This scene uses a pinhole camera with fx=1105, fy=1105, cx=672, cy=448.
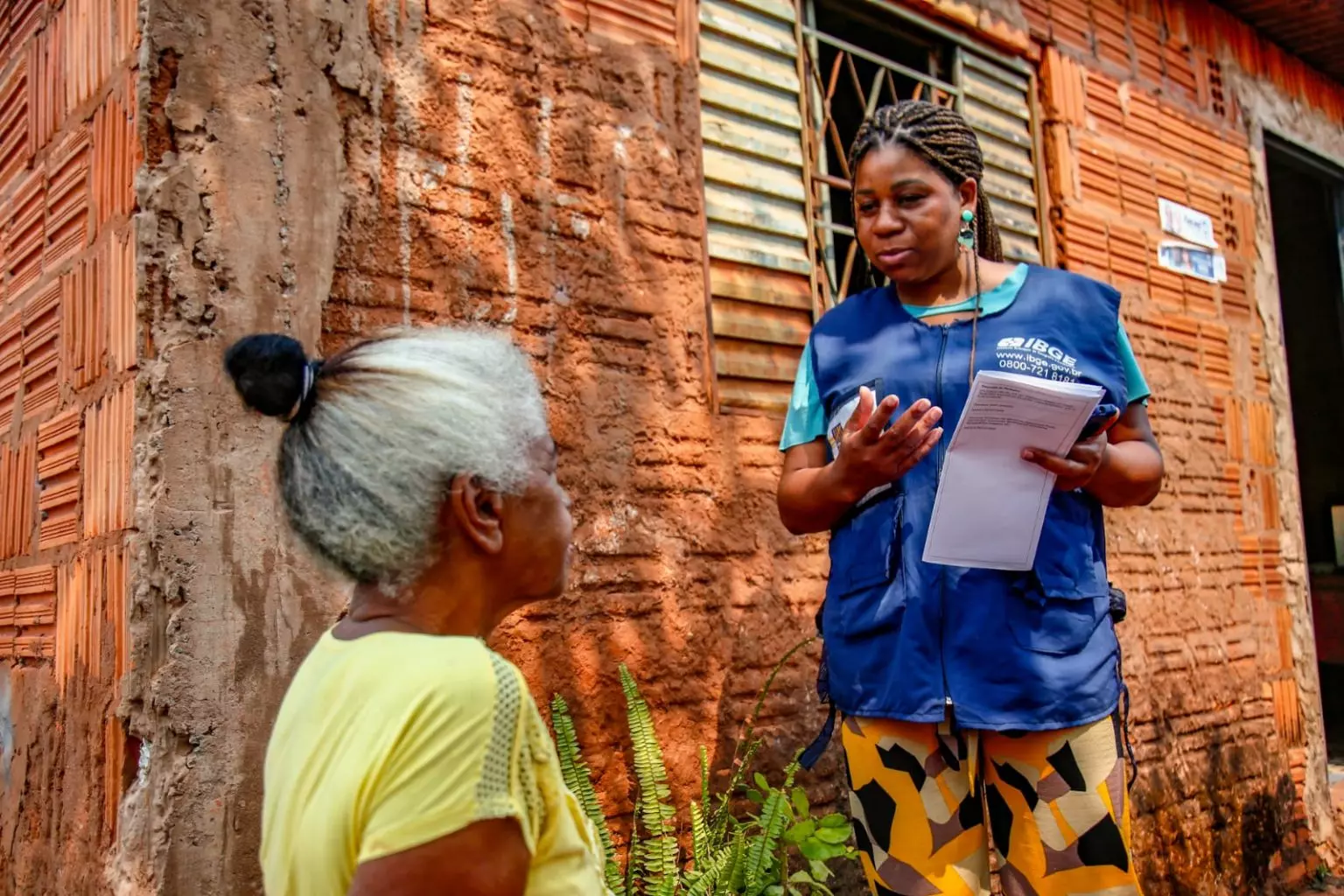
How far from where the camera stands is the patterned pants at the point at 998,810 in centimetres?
187

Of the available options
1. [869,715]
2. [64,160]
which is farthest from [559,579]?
[64,160]

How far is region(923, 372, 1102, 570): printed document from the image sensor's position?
6.09 feet

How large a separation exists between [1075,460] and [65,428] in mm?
2213

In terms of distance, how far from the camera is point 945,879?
1.90m

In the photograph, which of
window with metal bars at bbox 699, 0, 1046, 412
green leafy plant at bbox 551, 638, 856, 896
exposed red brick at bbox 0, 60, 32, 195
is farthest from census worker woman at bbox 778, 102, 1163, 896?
exposed red brick at bbox 0, 60, 32, 195

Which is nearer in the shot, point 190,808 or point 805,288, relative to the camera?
point 190,808

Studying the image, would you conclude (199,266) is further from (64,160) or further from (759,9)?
(759,9)

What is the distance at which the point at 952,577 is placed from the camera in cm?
195

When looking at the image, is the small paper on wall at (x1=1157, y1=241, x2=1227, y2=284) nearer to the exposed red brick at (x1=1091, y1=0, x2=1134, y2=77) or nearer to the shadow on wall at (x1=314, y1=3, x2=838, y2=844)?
the exposed red brick at (x1=1091, y1=0, x2=1134, y2=77)

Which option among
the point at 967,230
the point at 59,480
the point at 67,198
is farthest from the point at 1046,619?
the point at 67,198

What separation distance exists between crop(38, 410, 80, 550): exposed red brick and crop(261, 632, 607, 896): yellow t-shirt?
166cm

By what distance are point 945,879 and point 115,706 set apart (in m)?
1.62

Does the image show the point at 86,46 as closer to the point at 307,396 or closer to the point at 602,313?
the point at 602,313

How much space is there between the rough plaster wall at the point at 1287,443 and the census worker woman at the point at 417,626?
493 cm
